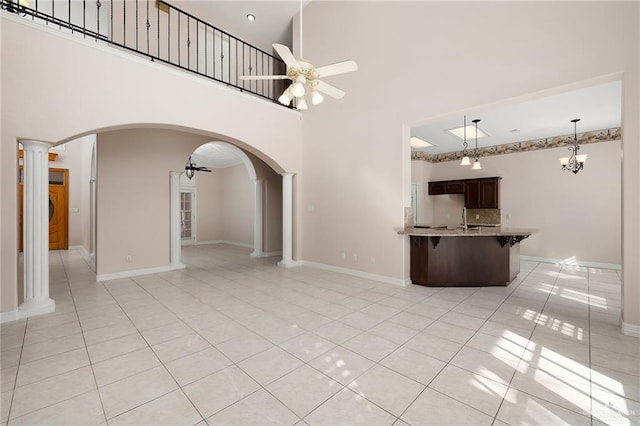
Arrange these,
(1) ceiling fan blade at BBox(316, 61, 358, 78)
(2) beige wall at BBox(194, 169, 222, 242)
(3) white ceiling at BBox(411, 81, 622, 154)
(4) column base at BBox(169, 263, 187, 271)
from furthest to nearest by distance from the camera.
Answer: (2) beige wall at BBox(194, 169, 222, 242)
(4) column base at BBox(169, 263, 187, 271)
(3) white ceiling at BBox(411, 81, 622, 154)
(1) ceiling fan blade at BBox(316, 61, 358, 78)

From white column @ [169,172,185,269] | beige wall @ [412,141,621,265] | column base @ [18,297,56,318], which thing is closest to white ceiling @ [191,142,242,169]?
white column @ [169,172,185,269]

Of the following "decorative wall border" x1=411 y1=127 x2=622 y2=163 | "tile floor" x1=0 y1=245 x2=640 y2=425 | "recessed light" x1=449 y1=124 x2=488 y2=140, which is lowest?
"tile floor" x1=0 y1=245 x2=640 y2=425

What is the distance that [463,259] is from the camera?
4523mm

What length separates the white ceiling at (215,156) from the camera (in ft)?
26.2

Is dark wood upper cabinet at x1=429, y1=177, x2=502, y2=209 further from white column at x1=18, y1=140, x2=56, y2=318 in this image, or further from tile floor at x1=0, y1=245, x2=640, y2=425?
white column at x1=18, y1=140, x2=56, y2=318

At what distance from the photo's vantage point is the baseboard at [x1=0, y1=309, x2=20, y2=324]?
303 centimetres

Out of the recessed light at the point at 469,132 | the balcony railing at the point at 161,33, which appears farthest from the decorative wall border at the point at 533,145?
the balcony railing at the point at 161,33

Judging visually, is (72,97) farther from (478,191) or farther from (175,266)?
(478,191)

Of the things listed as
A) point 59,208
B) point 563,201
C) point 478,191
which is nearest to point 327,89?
point 478,191

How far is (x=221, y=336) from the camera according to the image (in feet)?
8.98

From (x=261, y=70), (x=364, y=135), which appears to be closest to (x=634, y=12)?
(x=364, y=135)

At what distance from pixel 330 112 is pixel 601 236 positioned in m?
6.58

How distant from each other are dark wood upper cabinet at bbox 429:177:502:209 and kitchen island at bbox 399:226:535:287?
330 centimetres

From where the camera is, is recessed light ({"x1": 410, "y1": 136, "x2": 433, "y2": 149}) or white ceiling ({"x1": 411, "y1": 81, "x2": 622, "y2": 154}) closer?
white ceiling ({"x1": 411, "y1": 81, "x2": 622, "y2": 154})
